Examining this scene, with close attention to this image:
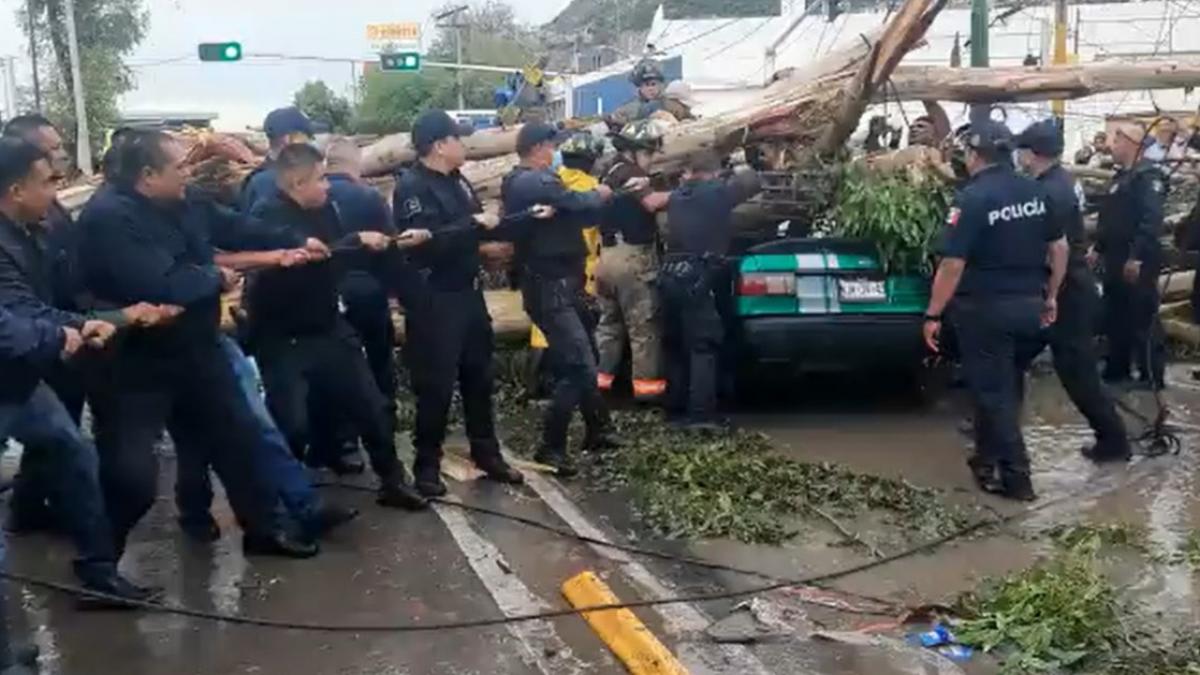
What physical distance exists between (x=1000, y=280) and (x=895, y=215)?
5.53 ft

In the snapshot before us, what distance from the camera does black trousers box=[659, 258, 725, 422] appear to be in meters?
9.02

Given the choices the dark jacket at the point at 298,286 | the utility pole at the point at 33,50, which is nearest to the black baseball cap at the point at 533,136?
the dark jacket at the point at 298,286

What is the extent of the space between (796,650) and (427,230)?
3.09m

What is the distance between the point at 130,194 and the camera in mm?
6137

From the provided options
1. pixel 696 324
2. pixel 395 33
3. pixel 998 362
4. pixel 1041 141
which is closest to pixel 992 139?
pixel 1041 141

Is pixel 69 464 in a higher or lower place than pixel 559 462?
higher

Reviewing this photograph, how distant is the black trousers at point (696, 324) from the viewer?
9023 millimetres

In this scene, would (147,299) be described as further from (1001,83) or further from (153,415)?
(1001,83)

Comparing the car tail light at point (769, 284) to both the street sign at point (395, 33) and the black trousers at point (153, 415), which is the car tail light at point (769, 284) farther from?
the street sign at point (395, 33)

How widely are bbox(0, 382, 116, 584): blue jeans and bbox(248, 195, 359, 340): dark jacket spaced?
1.31 meters

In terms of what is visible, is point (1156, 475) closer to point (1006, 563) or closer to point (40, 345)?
point (1006, 563)

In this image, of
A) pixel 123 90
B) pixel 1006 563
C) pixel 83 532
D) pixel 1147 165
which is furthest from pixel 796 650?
pixel 123 90

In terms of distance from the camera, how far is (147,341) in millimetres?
6156

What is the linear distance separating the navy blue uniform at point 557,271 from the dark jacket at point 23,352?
10.3 feet
